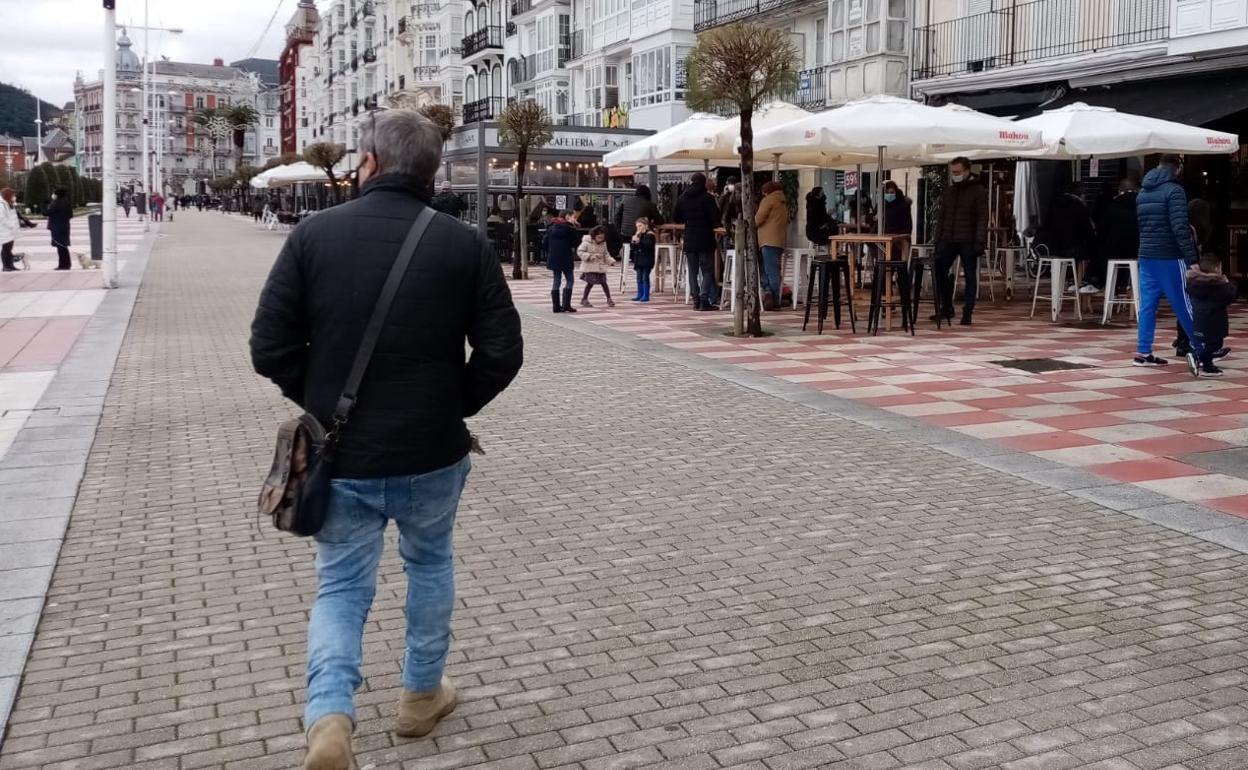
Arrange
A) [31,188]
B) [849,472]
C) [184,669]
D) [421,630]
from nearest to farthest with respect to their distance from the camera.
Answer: [421,630] < [184,669] < [849,472] < [31,188]

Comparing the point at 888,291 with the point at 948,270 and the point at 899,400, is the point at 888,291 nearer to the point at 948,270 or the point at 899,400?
the point at 948,270

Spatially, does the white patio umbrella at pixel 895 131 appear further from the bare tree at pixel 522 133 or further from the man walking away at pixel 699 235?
the bare tree at pixel 522 133

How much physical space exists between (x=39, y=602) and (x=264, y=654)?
3.63ft

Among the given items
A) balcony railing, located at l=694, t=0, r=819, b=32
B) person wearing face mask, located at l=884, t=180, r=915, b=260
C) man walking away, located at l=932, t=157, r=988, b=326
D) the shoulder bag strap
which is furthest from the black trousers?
balcony railing, located at l=694, t=0, r=819, b=32

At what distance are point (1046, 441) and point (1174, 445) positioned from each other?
732 mm

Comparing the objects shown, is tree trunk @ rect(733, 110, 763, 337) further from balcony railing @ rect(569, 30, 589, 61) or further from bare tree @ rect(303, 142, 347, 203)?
balcony railing @ rect(569, 30, 589, 61)

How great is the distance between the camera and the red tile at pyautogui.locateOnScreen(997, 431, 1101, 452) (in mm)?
7445

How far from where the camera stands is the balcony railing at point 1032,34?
63.5 ft

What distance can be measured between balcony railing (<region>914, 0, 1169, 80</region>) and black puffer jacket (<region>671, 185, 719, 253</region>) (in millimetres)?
8006

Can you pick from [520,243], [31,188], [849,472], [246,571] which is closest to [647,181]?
[520,243]

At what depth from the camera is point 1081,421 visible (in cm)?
827

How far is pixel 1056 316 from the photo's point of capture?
47.6 feet

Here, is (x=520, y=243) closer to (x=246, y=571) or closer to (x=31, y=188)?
(x=246, y=571)

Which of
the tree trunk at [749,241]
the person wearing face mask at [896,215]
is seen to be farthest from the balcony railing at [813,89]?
the tree trunk at [749,241]
